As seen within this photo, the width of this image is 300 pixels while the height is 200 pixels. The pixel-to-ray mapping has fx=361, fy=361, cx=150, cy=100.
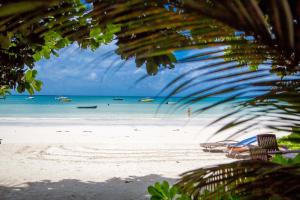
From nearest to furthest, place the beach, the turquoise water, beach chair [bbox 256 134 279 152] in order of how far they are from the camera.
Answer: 1. the beach
2. beach chair [bbox 256 134 279 152]
3. the turquoise water

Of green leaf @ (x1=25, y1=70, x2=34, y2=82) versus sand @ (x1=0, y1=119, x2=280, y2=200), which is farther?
sand @ (x1=0, y1=119, x2=280, y2=200)

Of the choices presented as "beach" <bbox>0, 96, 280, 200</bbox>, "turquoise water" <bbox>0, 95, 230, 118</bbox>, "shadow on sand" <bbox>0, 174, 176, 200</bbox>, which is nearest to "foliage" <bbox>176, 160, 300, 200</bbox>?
"beach" <bbox>0, 96, 280, 200</bbox>

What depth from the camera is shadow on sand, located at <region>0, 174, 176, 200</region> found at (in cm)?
728

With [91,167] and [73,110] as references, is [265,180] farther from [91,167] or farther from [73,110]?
[73,110]

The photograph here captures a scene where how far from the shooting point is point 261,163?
74cm

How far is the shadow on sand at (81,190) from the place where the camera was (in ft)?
23.9

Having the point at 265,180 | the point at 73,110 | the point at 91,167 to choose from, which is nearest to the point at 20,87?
the point at 265,180

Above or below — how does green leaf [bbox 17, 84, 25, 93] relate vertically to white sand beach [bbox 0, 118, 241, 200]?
above

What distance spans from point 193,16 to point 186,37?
0.08 m

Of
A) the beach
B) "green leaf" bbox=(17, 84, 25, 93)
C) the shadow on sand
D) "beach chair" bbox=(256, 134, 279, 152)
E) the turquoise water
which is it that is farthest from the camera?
the turquoise water

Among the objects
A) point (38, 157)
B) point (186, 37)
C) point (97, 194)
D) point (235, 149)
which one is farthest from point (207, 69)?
point (38, 157)

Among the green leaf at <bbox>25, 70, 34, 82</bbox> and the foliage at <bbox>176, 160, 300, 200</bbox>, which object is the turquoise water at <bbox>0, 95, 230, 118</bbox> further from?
the foliage at <bbox>176, 160, 300, 200</bbox>

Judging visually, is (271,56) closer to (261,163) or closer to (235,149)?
(261,163)

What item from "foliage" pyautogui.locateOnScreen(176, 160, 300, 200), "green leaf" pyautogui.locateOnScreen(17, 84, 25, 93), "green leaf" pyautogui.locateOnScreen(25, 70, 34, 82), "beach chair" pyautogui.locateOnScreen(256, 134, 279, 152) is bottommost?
"beach chair" pyautogui.locateOnScreen(256, 134, 279, 152)
